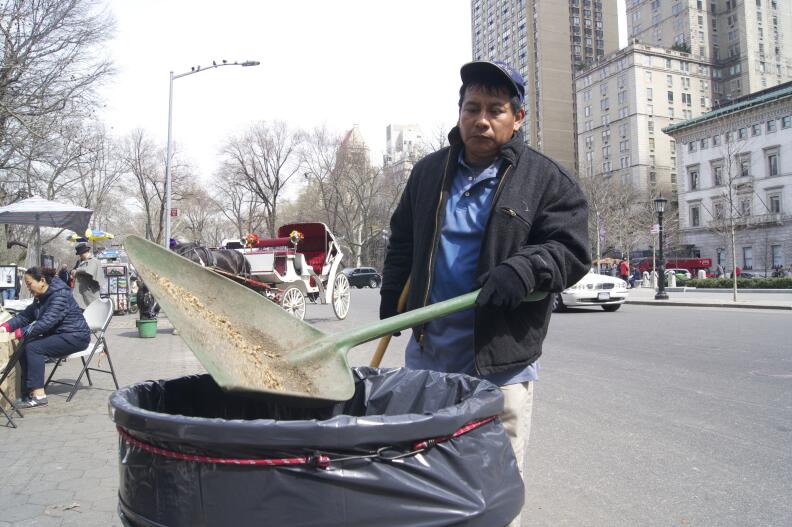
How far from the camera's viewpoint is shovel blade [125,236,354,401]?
1.74m

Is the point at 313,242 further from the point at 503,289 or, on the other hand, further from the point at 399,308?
the point at 503,289

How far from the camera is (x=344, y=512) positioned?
4.13ft

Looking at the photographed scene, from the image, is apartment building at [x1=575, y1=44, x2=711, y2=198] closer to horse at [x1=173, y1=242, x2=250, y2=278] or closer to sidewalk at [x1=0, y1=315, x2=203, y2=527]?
horse at [x1=173, y1=242, x2=250, y2=278]

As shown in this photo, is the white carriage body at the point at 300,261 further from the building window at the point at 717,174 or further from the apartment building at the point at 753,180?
the building window at the point at 717,174

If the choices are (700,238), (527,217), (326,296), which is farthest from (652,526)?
(700,238)

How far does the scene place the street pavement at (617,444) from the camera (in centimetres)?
337

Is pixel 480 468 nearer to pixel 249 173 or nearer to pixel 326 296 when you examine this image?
pixel 326 296

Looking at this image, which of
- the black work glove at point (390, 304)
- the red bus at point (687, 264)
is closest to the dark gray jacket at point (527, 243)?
the black work glove at point (390, 304)

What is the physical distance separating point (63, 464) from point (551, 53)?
117m

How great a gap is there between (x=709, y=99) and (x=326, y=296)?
9777 cm

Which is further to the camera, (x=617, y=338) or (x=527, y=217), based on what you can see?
(x=617, y=338)

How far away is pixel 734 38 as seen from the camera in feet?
299

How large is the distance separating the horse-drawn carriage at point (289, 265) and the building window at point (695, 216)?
61.6 meters

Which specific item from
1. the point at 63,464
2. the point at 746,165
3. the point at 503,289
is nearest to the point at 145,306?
the point at 63,464
